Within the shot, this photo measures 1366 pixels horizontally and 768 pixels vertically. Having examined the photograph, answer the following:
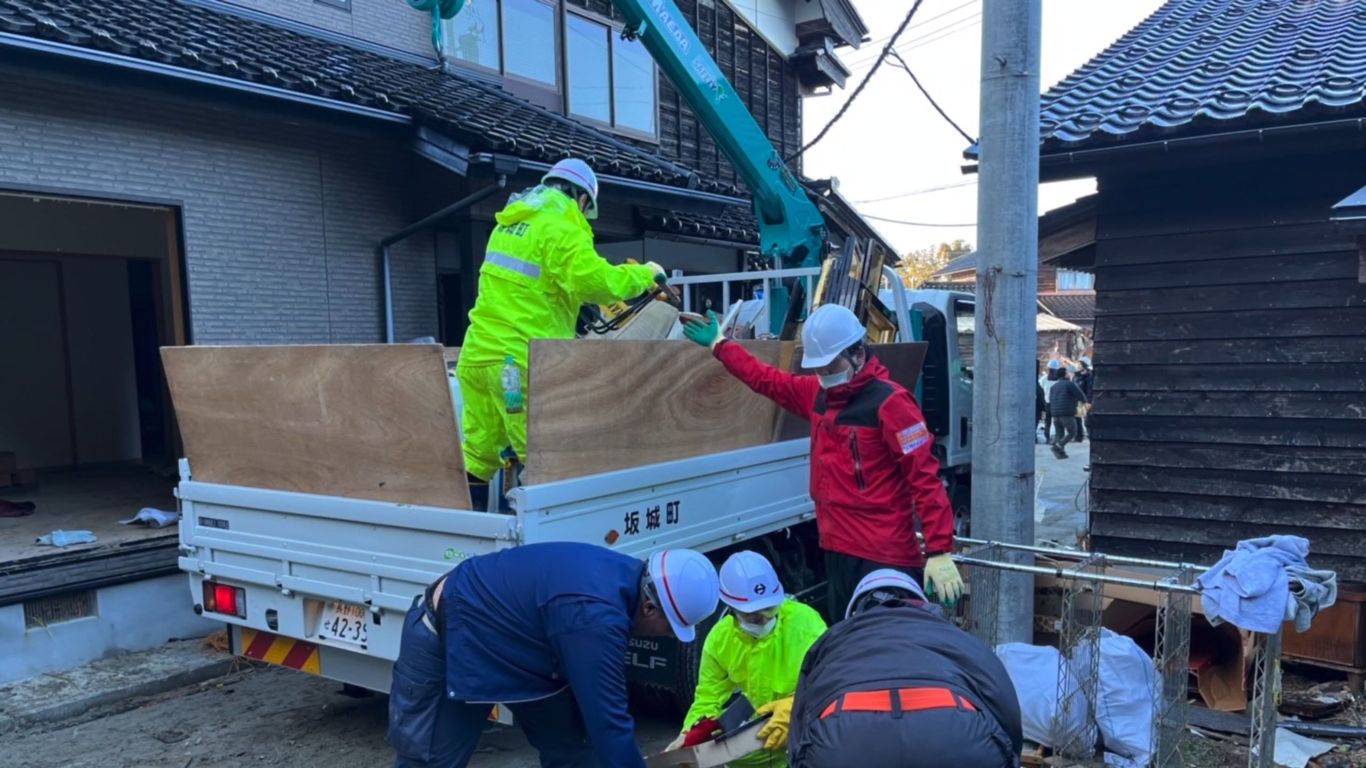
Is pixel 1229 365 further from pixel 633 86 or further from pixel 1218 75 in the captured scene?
pixel 633 86

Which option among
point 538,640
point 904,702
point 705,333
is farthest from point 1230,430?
point 538,640

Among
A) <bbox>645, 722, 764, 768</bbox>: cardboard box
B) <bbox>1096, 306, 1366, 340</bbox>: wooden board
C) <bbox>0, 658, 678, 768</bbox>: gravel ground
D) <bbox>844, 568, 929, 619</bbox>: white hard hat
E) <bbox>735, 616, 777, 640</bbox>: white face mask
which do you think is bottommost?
<bbox>0, 658, 678, 768</bbox>: gravel ground

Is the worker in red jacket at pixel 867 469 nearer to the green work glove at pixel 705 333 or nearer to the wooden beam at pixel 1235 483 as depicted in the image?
the green work glove at pixel 705 333

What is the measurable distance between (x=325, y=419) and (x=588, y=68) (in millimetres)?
8180

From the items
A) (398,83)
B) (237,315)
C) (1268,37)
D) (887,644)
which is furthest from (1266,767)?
(398,83)

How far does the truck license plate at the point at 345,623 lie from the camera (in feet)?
12.2

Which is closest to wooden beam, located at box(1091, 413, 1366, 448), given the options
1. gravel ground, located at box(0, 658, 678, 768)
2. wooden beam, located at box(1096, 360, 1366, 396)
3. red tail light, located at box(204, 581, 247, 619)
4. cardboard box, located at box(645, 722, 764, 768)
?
wooden beam, located at box(1096, 360, 1366, 396)

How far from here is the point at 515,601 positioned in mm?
2785

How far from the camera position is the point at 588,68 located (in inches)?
432

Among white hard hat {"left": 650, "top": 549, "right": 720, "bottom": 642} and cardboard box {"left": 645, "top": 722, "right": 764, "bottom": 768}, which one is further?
cardboard box {"left": 645, "top": 722, "right": 764, "bottom": 768}

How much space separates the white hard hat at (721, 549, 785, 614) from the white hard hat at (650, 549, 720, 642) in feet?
0.84

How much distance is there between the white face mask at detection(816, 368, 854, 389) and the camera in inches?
A: 149

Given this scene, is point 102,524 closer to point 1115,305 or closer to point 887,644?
point 887,644

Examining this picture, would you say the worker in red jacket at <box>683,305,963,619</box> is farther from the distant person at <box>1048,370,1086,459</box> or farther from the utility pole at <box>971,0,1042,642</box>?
the distant person at <box>1048,370,1086,459</box>
